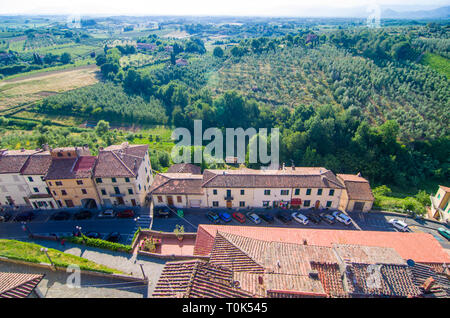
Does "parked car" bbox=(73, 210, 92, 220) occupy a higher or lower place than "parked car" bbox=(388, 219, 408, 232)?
higher

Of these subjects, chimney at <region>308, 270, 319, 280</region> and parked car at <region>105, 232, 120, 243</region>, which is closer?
chimney at <region>308, 270, 319, 280</region>

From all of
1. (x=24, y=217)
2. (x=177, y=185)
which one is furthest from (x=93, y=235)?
(x=177, y=185)

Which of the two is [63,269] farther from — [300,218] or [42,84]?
[42,84]

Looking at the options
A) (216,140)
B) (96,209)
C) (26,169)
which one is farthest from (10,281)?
(216,140)

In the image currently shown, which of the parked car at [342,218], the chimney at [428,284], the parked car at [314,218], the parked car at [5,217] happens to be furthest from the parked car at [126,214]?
the chimney at [428,284]

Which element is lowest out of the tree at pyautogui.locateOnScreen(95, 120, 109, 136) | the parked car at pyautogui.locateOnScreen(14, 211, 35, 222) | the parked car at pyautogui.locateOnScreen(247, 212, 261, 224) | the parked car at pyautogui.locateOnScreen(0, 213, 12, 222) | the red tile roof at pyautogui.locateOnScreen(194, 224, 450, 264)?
the tree at pyautogui.locateOnScreen(95, 120, 109, 136)

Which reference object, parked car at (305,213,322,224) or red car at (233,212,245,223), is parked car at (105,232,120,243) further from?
parked car at (305,213,322,224)

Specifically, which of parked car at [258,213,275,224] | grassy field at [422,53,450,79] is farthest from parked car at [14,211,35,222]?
grassy field at [422,53,450,79]
